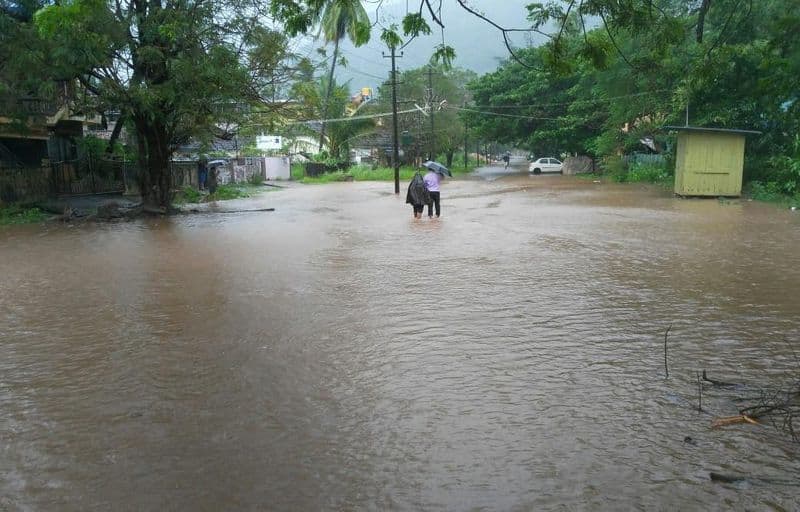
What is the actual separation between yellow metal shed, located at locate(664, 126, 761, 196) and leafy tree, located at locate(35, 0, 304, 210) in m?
13.5

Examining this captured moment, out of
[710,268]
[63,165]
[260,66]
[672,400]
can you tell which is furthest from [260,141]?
[672,400]

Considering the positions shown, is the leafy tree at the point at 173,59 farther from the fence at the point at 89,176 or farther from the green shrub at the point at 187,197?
the green shrub at the point at 187,197

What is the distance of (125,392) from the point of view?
196 inches

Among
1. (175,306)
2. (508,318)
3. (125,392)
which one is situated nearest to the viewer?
(125,392)

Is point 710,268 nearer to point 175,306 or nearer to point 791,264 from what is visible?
point 791,264

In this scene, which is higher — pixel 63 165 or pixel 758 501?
pixel 63 165

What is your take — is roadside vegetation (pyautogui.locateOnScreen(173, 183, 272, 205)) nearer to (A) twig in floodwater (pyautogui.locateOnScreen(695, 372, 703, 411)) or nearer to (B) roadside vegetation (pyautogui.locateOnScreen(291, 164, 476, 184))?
(B) roadside vegetation (pyautogui.locateOnScreen(291, 164, 476, 184))

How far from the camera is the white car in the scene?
50.7 m

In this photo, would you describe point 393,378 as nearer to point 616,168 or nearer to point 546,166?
point 616,168

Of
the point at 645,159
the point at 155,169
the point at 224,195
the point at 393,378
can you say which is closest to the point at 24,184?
the point at 155,169

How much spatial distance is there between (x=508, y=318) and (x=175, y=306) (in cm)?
381

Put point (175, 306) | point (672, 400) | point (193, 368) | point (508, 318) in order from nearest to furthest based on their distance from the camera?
point (672, 400)
point (193, 368)
point (508, 318)
point (175, 306)

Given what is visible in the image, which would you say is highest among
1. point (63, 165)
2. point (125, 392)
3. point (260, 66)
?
point (260, 66)

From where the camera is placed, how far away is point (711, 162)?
2242 centimetres
